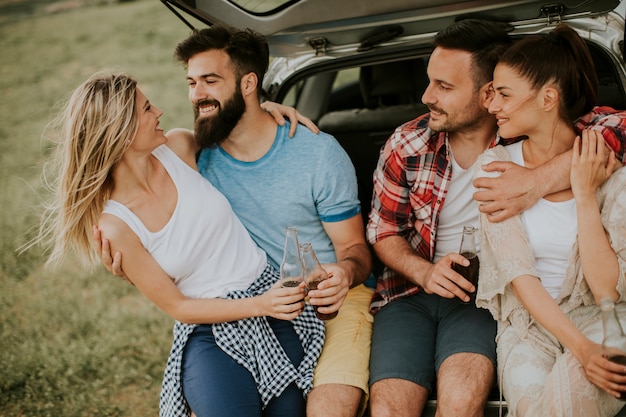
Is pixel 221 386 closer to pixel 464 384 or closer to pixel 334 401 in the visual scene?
pixel 334 401

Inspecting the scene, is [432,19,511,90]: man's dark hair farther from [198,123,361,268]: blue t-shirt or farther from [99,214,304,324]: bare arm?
[99,214,304,324]: bare arm

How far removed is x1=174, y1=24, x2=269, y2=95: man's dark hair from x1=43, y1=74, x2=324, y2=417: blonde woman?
38 centimetres

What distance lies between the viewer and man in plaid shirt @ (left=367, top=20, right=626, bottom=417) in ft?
7.31

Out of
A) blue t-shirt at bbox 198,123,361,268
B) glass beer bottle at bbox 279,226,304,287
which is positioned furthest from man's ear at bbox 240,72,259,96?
glass beer bottle at bbox 279,226,304,287

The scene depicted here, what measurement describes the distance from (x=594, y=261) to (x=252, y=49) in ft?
5.52

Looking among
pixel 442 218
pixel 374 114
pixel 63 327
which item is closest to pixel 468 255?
pixel 442 218

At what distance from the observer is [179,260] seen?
7.88 ft

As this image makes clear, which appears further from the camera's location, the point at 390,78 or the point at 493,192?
the point at 390,78

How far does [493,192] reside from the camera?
2254 mm

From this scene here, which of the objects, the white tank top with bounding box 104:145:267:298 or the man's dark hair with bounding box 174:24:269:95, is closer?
the white tank top with bounding box 104:145:267:298

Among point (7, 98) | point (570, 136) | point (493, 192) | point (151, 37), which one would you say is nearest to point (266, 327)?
Answer: point (493, 192)

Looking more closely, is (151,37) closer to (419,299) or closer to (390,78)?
(390,78)

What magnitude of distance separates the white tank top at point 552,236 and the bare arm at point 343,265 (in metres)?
0.70

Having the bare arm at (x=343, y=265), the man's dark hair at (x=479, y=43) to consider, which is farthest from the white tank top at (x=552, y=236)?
the bare arm at (x=343, y=265)
